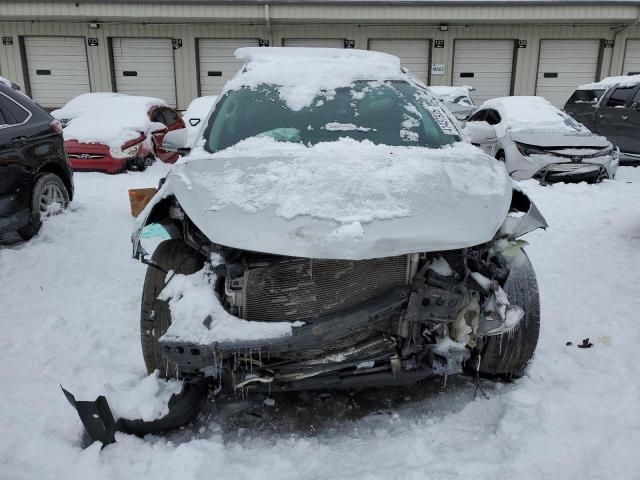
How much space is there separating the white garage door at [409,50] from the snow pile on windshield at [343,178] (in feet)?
46.6

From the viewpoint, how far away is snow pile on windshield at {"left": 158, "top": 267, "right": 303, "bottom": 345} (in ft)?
7.50

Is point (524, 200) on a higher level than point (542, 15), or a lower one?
lower

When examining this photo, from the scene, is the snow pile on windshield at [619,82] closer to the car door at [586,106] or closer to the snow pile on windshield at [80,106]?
the car door at [586,106]

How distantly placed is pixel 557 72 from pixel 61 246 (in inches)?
627

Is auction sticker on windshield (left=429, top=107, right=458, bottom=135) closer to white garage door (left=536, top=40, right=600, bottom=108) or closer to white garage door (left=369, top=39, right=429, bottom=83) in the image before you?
white garage door (left=369, top=39, right=429, bottom=83)

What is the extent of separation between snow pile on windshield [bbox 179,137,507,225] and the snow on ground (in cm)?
109

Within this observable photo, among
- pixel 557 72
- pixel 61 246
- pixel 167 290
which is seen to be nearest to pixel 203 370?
pixel 167 290

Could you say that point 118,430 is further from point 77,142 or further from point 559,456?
point 77,142

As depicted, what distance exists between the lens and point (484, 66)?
54.4 feet

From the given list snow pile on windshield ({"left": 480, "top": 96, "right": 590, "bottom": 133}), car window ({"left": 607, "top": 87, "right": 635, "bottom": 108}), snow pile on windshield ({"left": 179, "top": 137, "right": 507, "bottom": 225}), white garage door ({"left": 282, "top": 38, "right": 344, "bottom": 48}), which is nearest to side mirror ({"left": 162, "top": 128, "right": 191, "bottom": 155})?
snow pile on windshield ({"left": 179, "top": 137, "right": 507, "bottom": 225})

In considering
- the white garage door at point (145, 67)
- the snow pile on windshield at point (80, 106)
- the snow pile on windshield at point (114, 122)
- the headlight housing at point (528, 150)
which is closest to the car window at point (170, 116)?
the snow pile on windshield at point (114, 122)

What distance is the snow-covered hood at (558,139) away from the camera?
27.5 feet

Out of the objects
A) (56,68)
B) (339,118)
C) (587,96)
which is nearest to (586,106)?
(587,96)

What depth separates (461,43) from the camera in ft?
53.7
